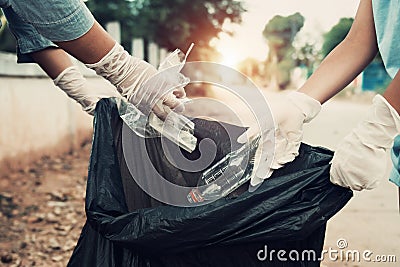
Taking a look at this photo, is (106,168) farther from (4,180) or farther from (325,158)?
(4,180)

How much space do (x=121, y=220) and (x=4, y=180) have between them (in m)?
2.77

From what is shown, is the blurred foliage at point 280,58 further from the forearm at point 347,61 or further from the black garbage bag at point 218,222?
the black garbage bag at point 218,222

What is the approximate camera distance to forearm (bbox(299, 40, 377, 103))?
50.2 inches

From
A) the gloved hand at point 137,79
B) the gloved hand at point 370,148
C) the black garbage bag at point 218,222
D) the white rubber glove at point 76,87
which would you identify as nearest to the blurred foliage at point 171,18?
the white rubber glove at point 76,87

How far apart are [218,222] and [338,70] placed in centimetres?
53

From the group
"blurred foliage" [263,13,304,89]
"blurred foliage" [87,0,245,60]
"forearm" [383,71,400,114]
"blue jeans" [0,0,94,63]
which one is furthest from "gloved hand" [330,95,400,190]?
"blurred foliage" [263,13,304,89]

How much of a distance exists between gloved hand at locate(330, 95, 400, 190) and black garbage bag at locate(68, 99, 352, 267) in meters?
0.07

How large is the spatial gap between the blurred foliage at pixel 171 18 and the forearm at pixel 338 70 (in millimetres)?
7243

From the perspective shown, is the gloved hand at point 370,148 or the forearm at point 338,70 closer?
the gloved hand at point 370,148

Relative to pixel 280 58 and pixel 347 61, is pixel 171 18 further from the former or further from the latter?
pixel 347 61

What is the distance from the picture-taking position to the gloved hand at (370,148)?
1025 millimetres

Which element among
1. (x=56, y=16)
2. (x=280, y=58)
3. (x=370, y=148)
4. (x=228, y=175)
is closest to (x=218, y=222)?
(x=228, y=175)

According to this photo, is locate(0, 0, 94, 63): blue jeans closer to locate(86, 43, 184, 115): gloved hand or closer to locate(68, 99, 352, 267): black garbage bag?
locate(86, 43, 184, 115): gloved hand

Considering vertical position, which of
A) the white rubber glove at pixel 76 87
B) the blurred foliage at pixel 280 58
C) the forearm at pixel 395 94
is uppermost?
the forearm at pixel 395 94
